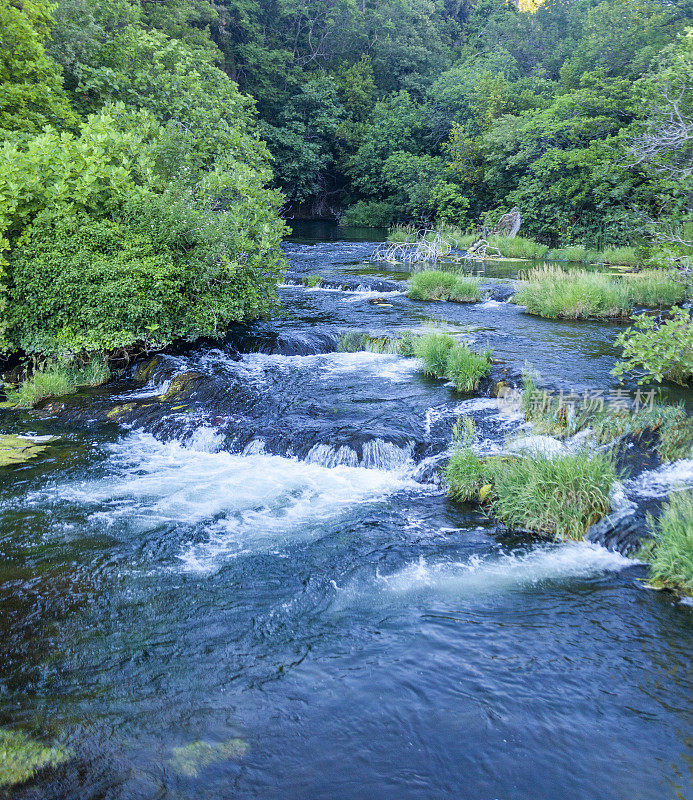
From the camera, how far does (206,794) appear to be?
10.9 ft

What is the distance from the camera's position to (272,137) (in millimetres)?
38500

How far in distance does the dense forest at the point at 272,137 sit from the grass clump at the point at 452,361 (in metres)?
3.82

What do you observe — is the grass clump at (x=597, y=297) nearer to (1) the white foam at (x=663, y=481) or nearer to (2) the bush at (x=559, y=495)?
(1) the white foam at (x=663, y=481)

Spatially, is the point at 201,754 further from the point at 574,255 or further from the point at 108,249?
the point at 574,255

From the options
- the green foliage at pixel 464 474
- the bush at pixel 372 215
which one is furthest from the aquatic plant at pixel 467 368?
the bush at pixel 372 215

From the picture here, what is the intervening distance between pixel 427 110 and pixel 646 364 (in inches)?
1557

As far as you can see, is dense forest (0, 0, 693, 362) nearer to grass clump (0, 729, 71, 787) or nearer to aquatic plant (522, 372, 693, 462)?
aquatic plant (522, 372, 693, 462)

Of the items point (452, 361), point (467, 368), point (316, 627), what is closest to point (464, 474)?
point (316, 627)

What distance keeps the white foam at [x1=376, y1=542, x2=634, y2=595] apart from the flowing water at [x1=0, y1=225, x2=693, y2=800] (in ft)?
0.08

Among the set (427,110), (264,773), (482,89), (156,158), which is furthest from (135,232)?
(427,110)

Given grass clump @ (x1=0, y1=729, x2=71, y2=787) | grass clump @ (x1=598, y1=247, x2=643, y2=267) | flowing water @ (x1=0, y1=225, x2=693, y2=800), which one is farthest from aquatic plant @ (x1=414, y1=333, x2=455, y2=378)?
grass clump @ (x1=598, y1=247, x2=643, y2=267)

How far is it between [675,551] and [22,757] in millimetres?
5249

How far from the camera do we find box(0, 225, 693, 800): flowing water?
11.6 ft

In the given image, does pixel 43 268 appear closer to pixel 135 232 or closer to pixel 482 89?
pixel 135 232
